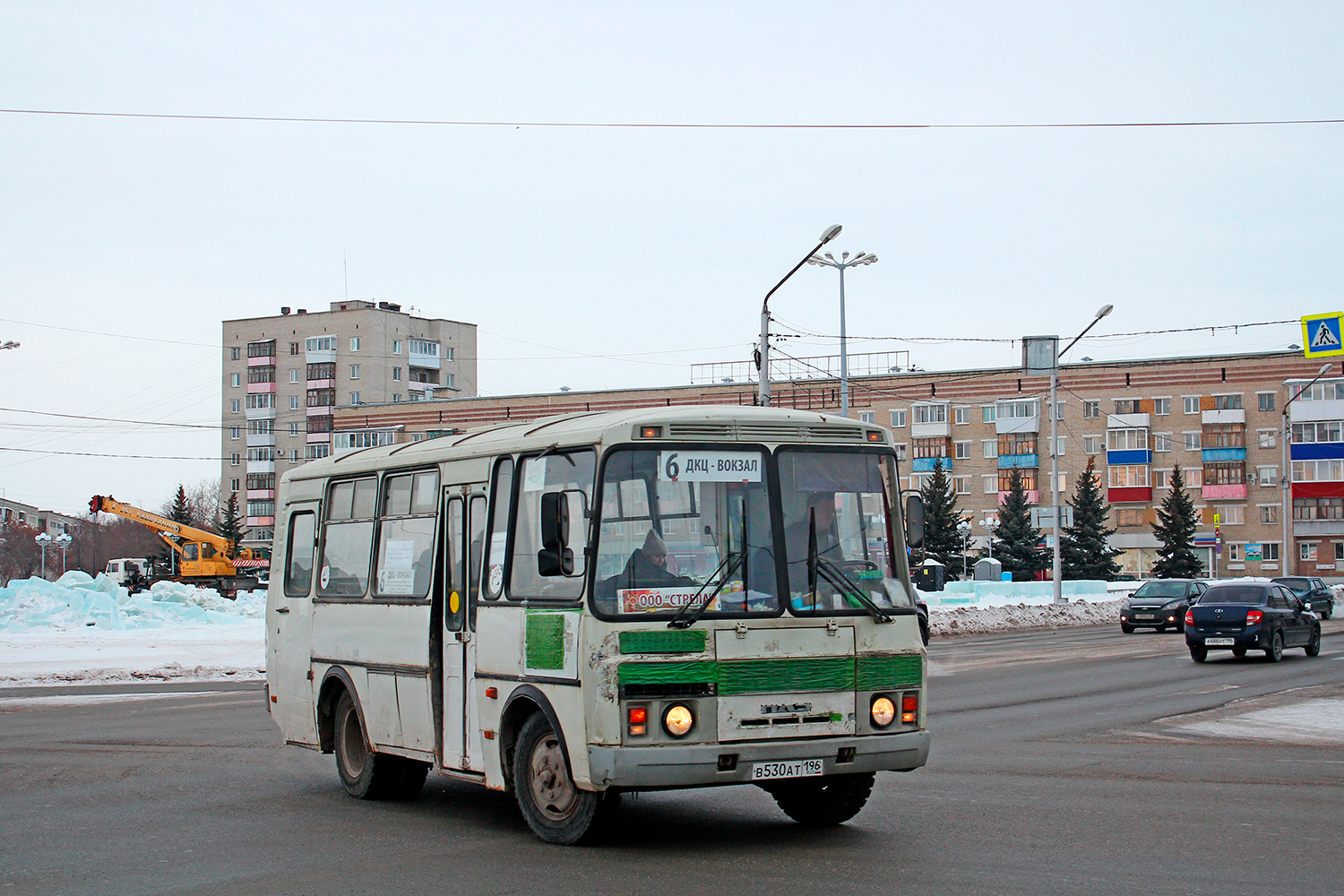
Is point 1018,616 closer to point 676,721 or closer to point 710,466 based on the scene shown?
point 710,466

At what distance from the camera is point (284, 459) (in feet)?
388

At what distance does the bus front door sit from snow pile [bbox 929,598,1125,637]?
1283 inches

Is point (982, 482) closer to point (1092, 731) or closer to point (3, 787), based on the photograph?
point (1092, 731)

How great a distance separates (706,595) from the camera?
8.44 m

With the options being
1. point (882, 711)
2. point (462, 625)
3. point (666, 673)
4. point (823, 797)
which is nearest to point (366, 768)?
point (462, 625)

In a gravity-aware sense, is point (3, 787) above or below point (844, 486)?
below

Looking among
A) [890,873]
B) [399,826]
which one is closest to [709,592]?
[890,873]

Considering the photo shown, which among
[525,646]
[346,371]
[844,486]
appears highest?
[346,371]

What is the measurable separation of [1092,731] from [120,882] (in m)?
10.9

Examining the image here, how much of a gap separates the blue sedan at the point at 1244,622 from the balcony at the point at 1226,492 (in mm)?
66804

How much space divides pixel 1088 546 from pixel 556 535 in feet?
249

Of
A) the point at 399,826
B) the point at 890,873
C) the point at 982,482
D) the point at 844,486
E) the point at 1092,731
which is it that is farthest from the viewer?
the point at 982,482

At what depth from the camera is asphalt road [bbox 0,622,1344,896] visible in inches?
307

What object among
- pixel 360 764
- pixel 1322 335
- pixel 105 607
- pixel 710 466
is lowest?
pixel 105 607
